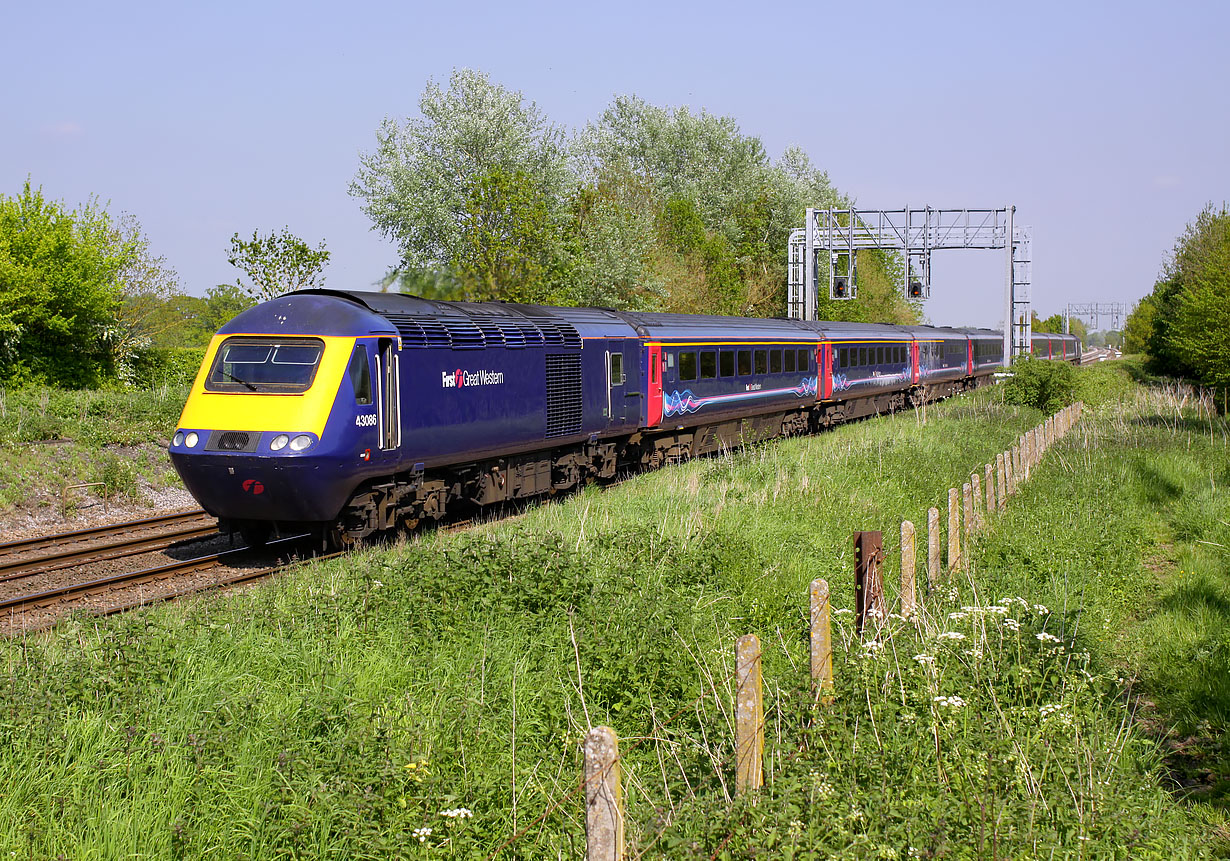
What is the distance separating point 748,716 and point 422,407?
342 inches

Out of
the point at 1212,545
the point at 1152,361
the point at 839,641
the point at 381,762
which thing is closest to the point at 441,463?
the point at 839,641

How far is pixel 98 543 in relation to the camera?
45.3ft

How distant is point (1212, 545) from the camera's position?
12.6 m

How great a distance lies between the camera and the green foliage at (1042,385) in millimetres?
31266

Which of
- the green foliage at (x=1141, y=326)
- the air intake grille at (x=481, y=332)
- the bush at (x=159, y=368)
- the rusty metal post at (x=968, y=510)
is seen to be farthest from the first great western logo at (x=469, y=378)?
the green foliage at (x=1141, y=326)

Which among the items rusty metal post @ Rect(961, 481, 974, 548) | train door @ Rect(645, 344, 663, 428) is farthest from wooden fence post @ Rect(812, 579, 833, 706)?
train door @ Rect(645, 344, 663, 428)

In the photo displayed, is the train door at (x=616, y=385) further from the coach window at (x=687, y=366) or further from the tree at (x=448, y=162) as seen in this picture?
the tree at (x=448, y=162)

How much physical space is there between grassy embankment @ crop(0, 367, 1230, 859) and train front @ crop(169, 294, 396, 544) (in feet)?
3.66

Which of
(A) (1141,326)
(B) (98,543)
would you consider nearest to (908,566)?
(B) (98,543)

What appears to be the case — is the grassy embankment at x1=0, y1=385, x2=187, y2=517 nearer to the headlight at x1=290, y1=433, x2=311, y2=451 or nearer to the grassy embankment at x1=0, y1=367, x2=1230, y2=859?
the headlight at x1=290, y1=433, x2=311, y2=451

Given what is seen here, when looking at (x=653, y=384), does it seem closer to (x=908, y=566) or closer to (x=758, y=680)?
(x=908, y=566)

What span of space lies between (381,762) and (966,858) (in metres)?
2.69

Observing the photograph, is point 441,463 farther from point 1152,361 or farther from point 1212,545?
point 1152,361

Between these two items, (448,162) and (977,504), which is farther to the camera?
(448,162)
